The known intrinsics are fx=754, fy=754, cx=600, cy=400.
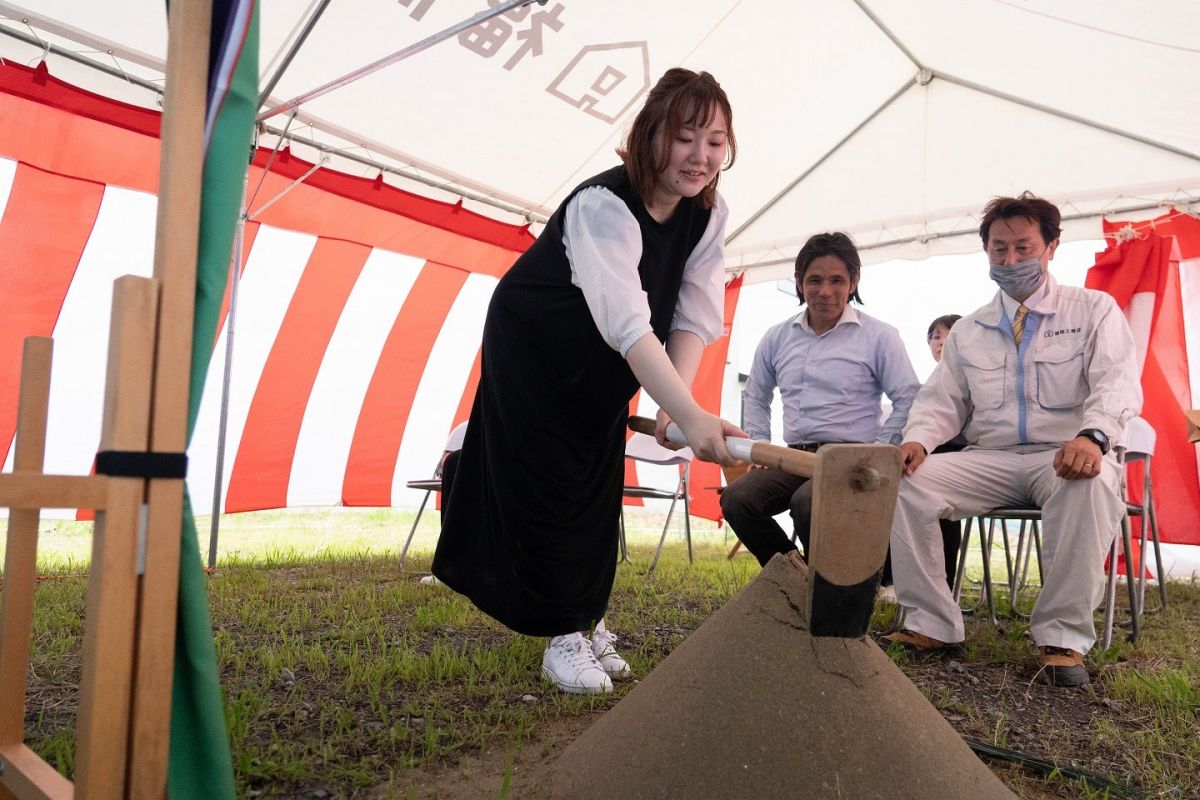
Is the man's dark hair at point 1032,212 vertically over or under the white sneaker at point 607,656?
over

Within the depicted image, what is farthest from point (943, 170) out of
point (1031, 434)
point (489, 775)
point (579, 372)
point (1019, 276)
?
point (489, 775)

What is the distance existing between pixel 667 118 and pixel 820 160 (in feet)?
13.4

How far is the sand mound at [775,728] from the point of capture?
3.27 feet

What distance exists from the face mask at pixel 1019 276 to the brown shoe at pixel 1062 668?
1140 millimetres

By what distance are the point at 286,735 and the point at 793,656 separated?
96 cm

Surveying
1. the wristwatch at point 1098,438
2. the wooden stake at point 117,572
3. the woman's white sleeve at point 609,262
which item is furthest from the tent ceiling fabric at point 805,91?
the wooden stake at point 117,572

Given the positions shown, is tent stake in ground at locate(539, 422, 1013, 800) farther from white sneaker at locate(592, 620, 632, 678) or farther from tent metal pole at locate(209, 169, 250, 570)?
tent metal pole at locate(209, 169, 250, 570)

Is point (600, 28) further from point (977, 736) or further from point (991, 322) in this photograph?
point (977, 736)

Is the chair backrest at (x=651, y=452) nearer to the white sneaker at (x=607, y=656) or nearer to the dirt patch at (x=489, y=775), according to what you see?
the white sneaker at (x=607, y=656)

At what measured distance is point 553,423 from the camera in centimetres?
171

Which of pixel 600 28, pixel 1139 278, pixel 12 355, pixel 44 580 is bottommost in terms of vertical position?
pixel 44 580

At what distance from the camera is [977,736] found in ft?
5.24

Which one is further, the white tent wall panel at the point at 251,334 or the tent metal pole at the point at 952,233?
the white tent wall panel at the point at 251,334

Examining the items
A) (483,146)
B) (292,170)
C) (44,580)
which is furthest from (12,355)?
(483,146)
